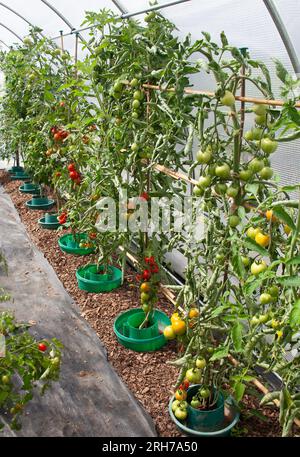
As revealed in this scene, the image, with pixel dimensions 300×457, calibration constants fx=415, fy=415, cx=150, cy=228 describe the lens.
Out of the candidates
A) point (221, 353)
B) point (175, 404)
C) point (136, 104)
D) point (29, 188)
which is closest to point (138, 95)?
point (136, 104)

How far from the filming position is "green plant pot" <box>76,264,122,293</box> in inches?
111

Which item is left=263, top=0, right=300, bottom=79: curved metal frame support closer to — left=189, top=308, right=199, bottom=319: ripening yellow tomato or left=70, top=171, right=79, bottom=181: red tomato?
left=189, top=308, right=199, bottom=319: ripening yellow tomato

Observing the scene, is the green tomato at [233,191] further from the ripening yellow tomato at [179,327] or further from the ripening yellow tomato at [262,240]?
the ripening yellow tomato at [179,327]

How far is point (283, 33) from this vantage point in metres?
1.88

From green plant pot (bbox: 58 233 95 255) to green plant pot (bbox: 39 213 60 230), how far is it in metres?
0.46

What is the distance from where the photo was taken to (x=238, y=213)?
4.75 ft

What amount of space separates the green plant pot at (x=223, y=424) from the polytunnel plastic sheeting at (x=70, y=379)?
0.43 ft

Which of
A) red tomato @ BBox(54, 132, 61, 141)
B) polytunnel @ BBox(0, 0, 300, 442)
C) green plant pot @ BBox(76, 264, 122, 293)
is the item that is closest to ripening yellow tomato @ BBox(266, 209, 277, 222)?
polytunnel @ BBox(0, 0, 300, 442)

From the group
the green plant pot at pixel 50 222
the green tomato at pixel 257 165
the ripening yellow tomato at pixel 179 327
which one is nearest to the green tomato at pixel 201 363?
the ripening yellow tomato at pixel 179 327

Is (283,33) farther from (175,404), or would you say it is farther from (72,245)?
(72,245)

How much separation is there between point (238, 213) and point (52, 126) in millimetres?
2634

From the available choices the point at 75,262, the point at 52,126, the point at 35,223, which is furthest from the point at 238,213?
the point at 35,223

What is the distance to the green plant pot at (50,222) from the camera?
3.94 meters

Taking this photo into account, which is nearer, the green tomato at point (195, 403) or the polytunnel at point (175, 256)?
the polytunnel at point (175, 256)
